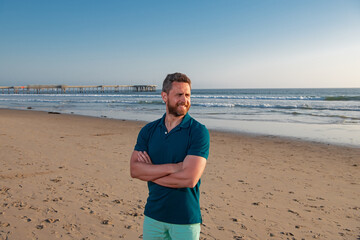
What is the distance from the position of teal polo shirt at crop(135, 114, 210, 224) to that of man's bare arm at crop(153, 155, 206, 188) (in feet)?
0.14

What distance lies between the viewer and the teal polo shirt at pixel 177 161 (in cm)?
197

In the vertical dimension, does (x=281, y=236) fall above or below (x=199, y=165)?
below

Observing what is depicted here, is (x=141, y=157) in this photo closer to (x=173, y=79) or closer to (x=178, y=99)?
(x=178, y=99)

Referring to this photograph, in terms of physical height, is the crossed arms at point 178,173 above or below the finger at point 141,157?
below

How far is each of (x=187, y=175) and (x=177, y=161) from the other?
135 mm

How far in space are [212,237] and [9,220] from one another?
2805 millimetres

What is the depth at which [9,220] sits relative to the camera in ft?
13.0

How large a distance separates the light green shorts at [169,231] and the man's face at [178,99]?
0.78 metres

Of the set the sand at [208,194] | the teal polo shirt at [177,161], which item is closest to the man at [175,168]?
the teal polo shirt at [177,161]

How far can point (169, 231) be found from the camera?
1996 millimetres

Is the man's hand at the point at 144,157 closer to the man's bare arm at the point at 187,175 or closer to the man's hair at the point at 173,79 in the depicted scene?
the man's bare arm at the point at 187,175

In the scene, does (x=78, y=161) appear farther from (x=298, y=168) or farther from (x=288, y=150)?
(x=288, y=150)

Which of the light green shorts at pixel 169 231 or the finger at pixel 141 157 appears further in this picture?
the finger at pixel 141 157

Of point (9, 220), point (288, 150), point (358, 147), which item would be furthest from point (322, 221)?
point (358, 147)
